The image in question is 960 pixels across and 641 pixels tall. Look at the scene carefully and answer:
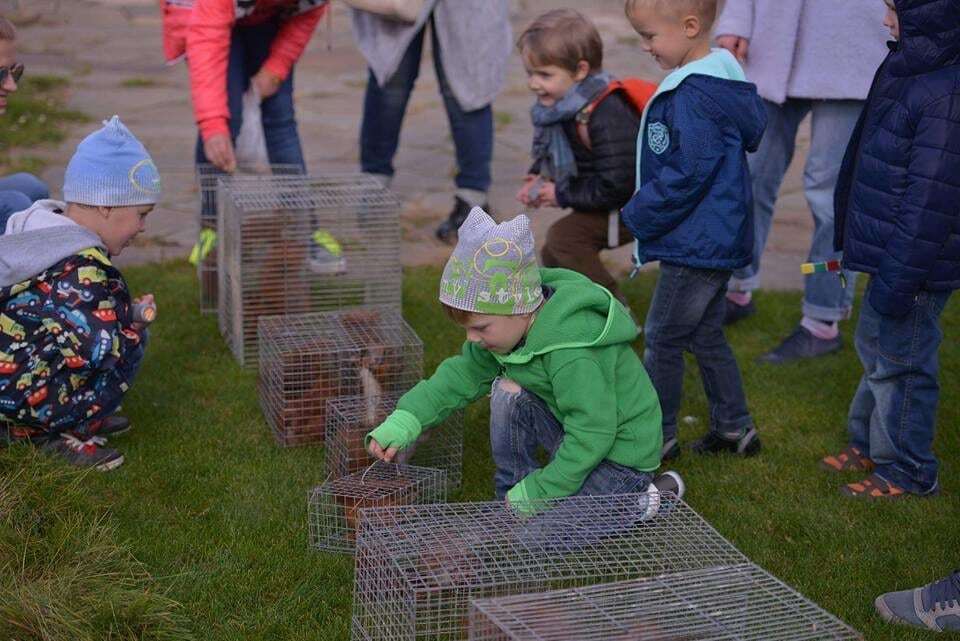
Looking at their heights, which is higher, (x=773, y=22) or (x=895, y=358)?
(x=773, y=22)

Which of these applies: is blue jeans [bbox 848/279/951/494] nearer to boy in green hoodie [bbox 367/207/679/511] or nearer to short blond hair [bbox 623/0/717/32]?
boy in green hoodie [bbox 367/207/679/511]

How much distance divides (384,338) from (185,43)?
1.86 metres

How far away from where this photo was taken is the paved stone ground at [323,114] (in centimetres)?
693

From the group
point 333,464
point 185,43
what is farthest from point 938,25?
point 185,43

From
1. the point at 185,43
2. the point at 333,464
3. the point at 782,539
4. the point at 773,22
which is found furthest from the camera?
the point at 185,43

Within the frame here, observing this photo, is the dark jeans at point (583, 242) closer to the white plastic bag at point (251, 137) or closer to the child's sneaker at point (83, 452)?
the white plastic bag at point (251, 137)

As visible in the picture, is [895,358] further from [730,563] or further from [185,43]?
[185,43]

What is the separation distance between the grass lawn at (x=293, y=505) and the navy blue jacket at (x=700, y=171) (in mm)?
794

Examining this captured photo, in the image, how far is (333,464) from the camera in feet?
13.5

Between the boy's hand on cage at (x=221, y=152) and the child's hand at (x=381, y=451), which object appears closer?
the child's hand at (x=381, y=451)

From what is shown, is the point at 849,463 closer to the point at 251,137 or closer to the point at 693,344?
the point at 693,344

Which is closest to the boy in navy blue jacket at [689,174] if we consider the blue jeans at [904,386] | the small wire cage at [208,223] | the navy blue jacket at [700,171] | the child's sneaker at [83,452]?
the navy blue jacket at [700,171]

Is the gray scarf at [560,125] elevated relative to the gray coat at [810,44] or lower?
lower

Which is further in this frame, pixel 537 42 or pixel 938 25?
pixel 537 42
